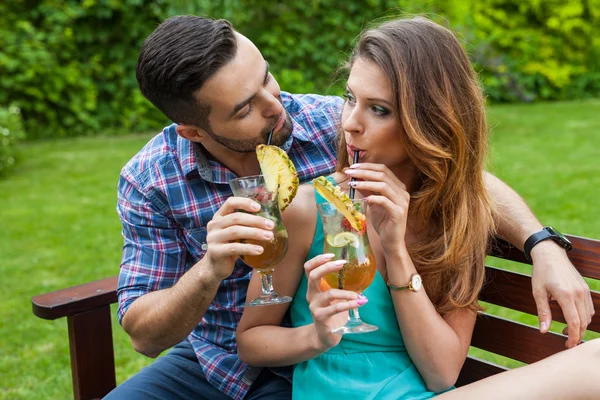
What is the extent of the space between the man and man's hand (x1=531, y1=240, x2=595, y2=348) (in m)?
0.18

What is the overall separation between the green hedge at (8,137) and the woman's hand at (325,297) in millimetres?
7538

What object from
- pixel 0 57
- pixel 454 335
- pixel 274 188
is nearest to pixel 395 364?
pixel 454 335

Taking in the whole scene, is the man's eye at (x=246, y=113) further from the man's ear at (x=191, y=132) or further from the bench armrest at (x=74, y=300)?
the bench armrest at (x=74, y=300)

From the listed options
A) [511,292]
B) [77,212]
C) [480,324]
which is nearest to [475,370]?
[480,324]

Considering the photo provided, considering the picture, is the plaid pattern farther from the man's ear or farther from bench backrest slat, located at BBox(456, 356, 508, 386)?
bench backrest slat, located at BBox(456, 356, 508, 386)

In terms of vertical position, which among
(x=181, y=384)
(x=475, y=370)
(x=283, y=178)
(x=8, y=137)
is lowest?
(x=8, y=137)

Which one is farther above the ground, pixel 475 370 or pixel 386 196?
pixel 386 196

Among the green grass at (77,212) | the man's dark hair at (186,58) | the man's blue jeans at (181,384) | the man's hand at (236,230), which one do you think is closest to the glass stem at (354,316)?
the man's hand at (236,230)

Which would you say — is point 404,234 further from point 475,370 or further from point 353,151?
point 475,370

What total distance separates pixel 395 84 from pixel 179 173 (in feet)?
3.11

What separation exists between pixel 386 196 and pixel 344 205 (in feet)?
0.55

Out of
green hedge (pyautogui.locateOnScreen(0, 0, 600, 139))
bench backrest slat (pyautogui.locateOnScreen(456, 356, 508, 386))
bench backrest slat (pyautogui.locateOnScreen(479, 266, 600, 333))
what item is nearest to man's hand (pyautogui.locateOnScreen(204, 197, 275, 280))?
bench backrest slat (pyautogui.locateOnScreen(479, 266, 600, 333))

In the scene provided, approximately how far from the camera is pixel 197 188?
9.53 ft

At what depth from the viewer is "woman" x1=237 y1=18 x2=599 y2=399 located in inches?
93.9
